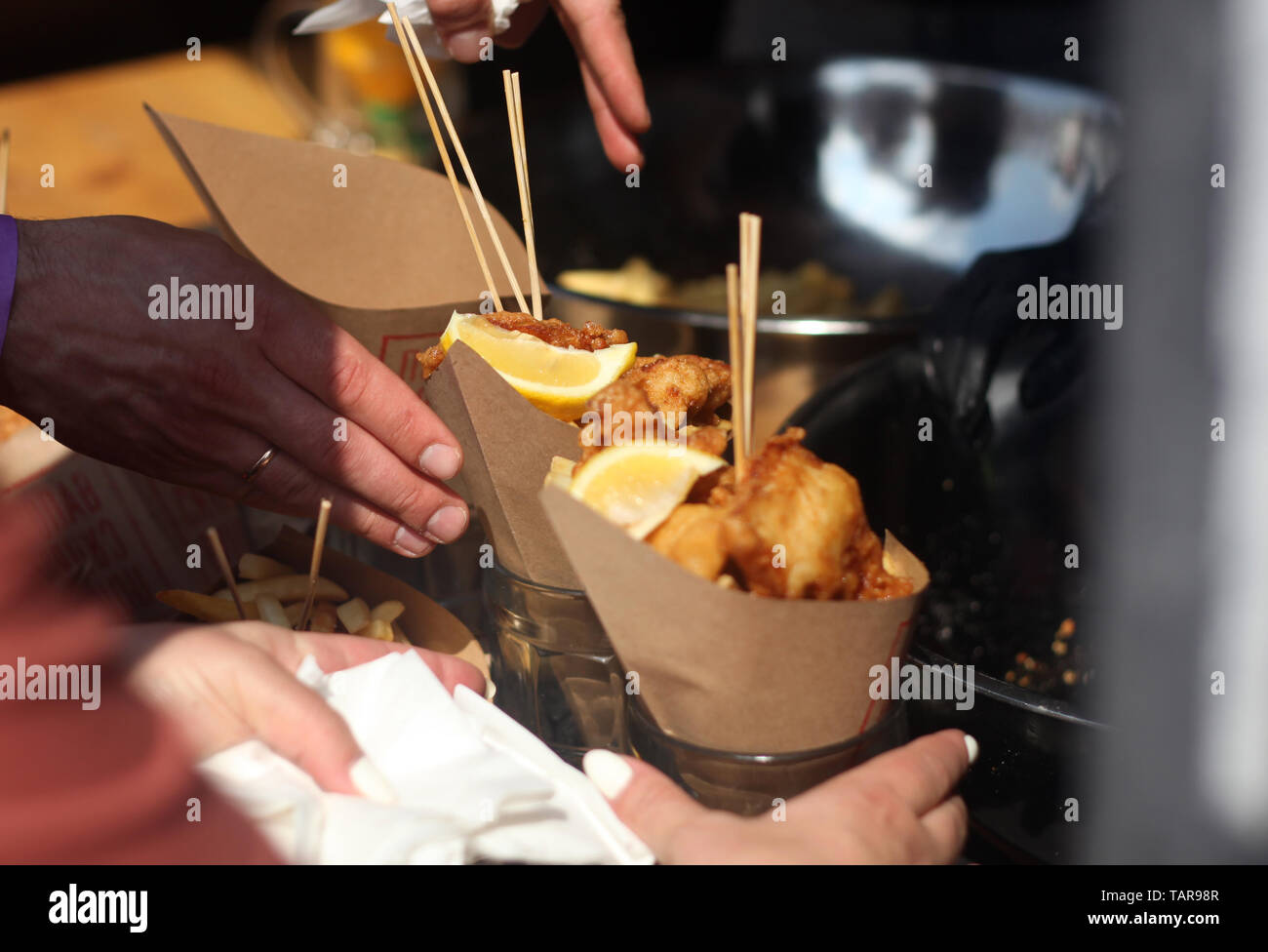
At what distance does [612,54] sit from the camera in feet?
5.11

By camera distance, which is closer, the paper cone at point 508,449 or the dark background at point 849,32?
the paper cone at point 508,449

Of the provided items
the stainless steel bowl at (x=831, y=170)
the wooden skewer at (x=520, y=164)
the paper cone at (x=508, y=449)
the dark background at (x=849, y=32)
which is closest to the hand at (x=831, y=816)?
the paper cone at (x=508, y=449)

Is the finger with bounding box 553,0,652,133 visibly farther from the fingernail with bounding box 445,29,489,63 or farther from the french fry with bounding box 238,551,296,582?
the french fry with bounding box 238,551,296,582

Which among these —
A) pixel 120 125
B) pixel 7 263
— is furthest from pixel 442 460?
pixel 120 125

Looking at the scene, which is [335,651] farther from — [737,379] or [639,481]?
[737,379]

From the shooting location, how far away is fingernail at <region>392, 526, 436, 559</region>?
1260 millimetres

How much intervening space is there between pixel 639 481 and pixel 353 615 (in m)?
0.44

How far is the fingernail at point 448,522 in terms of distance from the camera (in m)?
1.22

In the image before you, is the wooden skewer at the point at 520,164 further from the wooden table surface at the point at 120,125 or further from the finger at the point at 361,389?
the wooden table surface at the point at 120,125

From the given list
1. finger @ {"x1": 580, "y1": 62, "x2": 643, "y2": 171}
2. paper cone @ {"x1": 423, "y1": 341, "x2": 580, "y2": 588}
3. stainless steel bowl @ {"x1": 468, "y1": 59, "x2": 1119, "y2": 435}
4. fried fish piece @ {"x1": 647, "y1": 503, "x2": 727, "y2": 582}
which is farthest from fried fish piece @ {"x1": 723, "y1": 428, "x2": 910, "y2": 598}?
stainless steel bowl @ {"x1": 468, "y1": 59, "x2": 1119, "y2": 435}

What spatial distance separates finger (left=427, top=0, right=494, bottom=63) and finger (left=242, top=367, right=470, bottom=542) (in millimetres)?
701

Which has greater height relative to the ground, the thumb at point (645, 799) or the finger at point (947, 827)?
the thumb at point (645, 799)

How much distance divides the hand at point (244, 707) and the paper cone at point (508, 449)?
0.95ft
